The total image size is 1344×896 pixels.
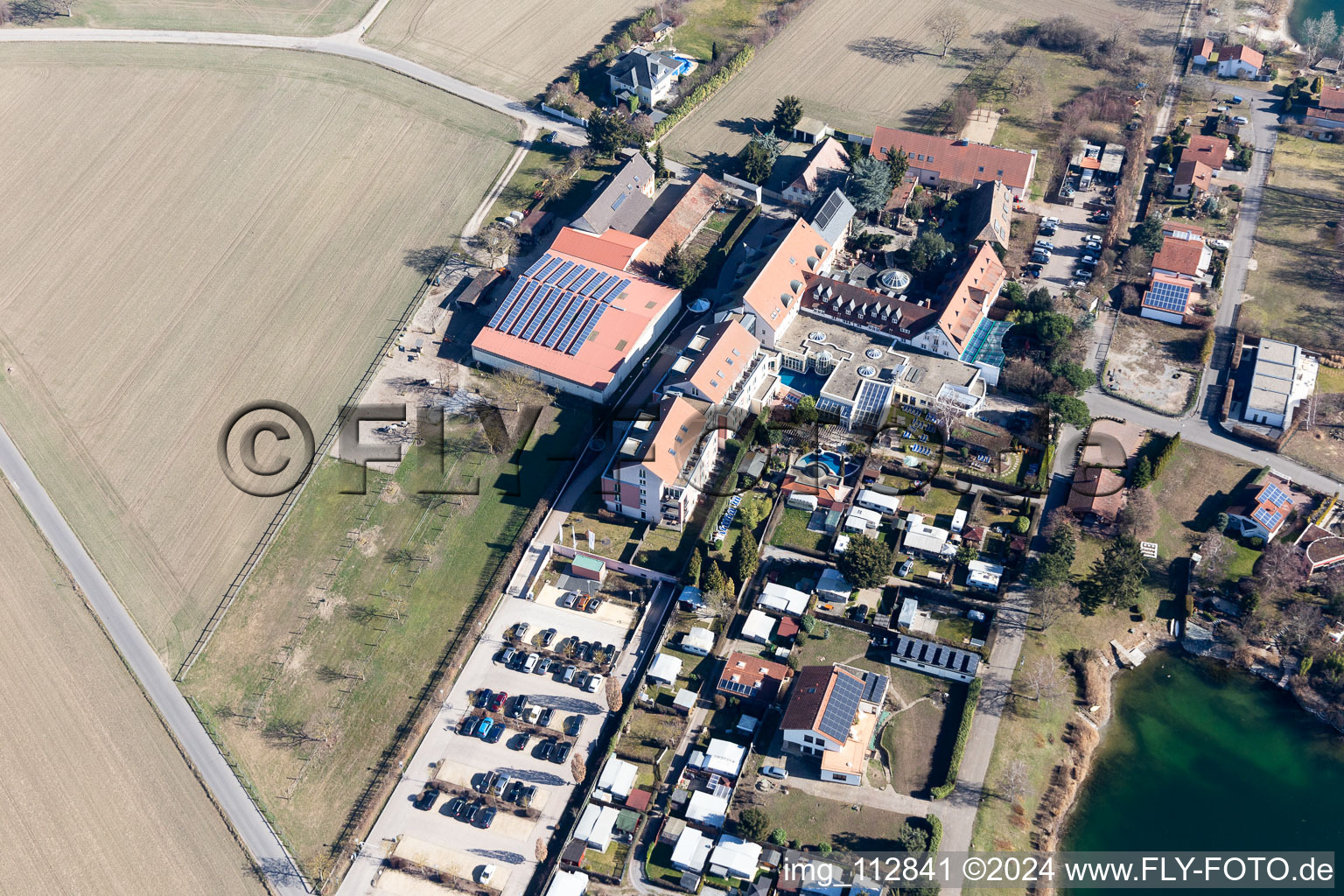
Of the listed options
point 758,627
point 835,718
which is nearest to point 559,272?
point 758,627

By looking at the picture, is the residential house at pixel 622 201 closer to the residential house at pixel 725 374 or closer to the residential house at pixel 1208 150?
the residential house at pixel 725 374

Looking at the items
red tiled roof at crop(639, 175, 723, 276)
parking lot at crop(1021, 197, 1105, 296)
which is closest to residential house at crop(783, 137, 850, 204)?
red tiled roof at crop(639, 175, 723, 276)

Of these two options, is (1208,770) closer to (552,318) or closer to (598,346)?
(598,346)

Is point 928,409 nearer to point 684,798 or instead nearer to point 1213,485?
point 1213,485

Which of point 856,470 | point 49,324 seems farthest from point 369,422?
point 856,470

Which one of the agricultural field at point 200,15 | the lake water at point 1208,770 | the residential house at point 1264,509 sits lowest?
the lake water at point 1208,770

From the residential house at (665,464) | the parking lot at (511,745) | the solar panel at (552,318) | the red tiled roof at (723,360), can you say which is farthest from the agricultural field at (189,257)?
the red tiled roof at (723,360)

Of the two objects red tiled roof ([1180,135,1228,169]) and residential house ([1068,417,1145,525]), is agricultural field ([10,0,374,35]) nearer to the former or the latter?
red tiled roof ([1180,135,1228,169])
